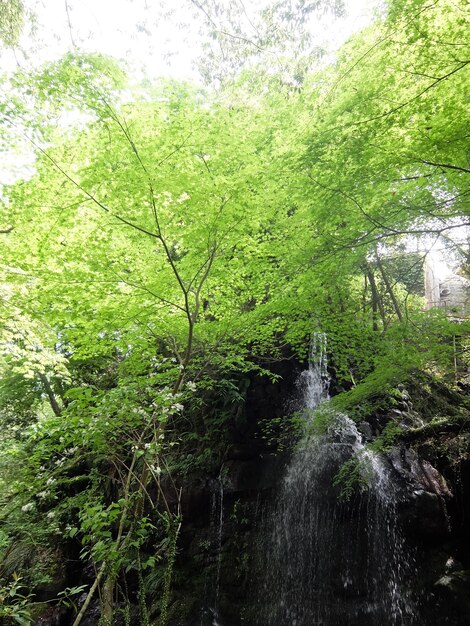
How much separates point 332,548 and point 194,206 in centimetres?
693

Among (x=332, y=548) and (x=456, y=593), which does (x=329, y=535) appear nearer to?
(x=332, y=548)

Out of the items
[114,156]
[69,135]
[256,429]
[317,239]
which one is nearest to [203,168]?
[114,156]

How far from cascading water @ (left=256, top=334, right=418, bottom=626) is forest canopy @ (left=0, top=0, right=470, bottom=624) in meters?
2.45

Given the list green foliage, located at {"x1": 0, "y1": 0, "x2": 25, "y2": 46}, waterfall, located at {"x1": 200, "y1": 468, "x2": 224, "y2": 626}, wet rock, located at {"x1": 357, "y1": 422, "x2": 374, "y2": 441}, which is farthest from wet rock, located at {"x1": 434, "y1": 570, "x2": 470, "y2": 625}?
green foliage, located at {"x1": 0, "y1": 0, "x2": 25, "y2": 46}

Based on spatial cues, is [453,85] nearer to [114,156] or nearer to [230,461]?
[114,156]

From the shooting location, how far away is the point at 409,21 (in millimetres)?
3277

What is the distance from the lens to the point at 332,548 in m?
7.07

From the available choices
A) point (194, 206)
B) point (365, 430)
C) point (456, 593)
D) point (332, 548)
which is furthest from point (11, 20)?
point (456, 593)

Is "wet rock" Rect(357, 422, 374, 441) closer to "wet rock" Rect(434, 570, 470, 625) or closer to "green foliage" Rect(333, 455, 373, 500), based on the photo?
"green foliage" Rect(333, 455, 373, 500)

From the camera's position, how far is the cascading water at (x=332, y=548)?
249 inches

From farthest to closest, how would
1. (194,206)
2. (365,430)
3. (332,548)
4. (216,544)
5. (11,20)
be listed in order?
(365,430), (216,544), (332,548), (11,20), (194,206)

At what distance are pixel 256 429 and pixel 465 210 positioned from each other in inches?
274

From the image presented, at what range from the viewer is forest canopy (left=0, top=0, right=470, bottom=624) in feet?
11.8

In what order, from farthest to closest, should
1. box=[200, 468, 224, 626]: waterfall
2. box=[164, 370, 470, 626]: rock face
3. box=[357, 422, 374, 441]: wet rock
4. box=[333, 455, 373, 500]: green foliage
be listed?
box=[357, 422, 374, 441]: wet rock, box=[200, 468, 224, 626]: waterfall, box=[333, 455, 373, 500]: green foliage, box=[164, 370, 470, 626]: rock face
